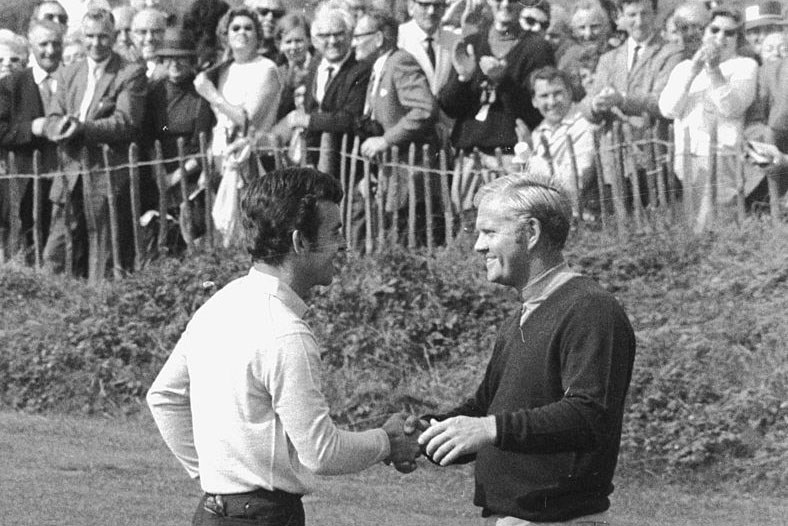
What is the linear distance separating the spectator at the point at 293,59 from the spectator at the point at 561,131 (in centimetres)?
217

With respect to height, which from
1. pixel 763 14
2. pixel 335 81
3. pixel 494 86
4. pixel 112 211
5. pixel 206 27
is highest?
pixel 206 27

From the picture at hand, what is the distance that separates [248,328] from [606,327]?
936mm

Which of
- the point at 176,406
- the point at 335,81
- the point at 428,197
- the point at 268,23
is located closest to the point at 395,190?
the point at 428,197

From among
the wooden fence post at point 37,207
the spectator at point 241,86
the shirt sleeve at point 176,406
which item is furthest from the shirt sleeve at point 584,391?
the wooden fence post at point 37,207

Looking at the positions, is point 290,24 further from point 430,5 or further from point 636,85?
point 636,85

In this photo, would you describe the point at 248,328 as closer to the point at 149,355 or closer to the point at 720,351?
the point at 720,351

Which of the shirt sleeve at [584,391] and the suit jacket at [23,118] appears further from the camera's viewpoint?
the suit jacket at [23,118]

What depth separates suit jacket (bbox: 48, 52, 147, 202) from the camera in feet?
44.6

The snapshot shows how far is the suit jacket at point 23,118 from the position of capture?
46.5ft

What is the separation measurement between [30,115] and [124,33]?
1.16 metres

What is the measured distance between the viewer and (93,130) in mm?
13844

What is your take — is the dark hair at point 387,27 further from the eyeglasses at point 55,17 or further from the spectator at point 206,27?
the eyeglasses at point 55,17

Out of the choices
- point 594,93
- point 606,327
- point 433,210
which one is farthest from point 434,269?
point 606,327

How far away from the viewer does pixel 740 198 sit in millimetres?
11141
